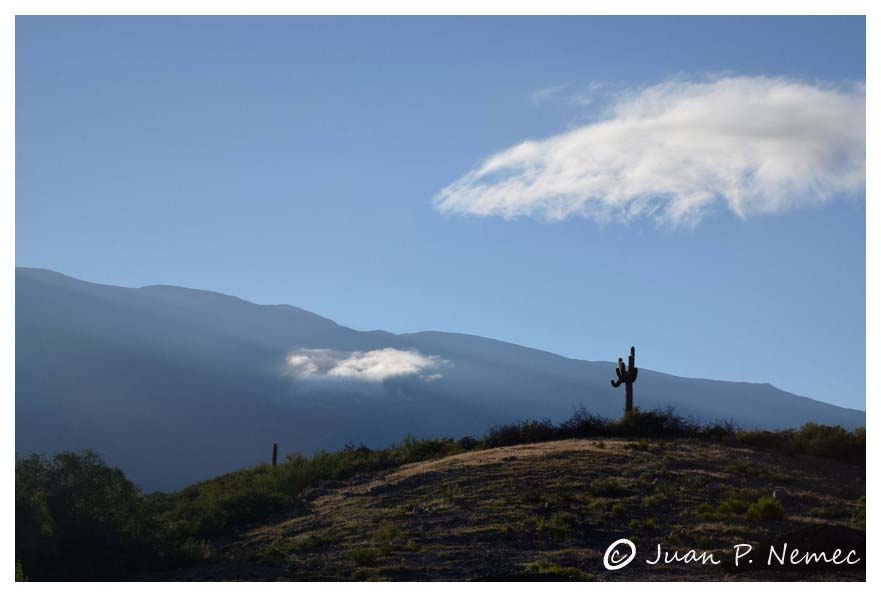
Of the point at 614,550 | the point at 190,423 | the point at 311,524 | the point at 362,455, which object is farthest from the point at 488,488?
the point at 190,423

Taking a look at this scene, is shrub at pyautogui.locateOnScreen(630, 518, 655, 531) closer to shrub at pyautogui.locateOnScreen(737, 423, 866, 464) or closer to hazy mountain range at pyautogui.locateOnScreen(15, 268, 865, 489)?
shrub at pyautogui.locateOnScreen(737, 423, 866, 464)

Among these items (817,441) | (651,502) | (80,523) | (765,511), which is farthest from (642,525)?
(817,441)

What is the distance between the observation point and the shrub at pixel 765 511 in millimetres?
23797

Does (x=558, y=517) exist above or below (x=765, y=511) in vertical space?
below

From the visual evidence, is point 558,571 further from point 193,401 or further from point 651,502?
point 193,401

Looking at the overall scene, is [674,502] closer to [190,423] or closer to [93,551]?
[93,551]

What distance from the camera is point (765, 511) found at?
23.9 metres

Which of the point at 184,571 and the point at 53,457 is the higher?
the point at 53,457

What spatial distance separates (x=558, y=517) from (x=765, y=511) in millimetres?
4933

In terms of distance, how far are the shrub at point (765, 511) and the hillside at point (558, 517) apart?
0.12ft

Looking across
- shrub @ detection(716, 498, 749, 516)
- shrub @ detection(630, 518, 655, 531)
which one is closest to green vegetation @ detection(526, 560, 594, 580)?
shrub @ detection(630, 518, 655, 531)

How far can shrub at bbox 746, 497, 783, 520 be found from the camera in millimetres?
23797
